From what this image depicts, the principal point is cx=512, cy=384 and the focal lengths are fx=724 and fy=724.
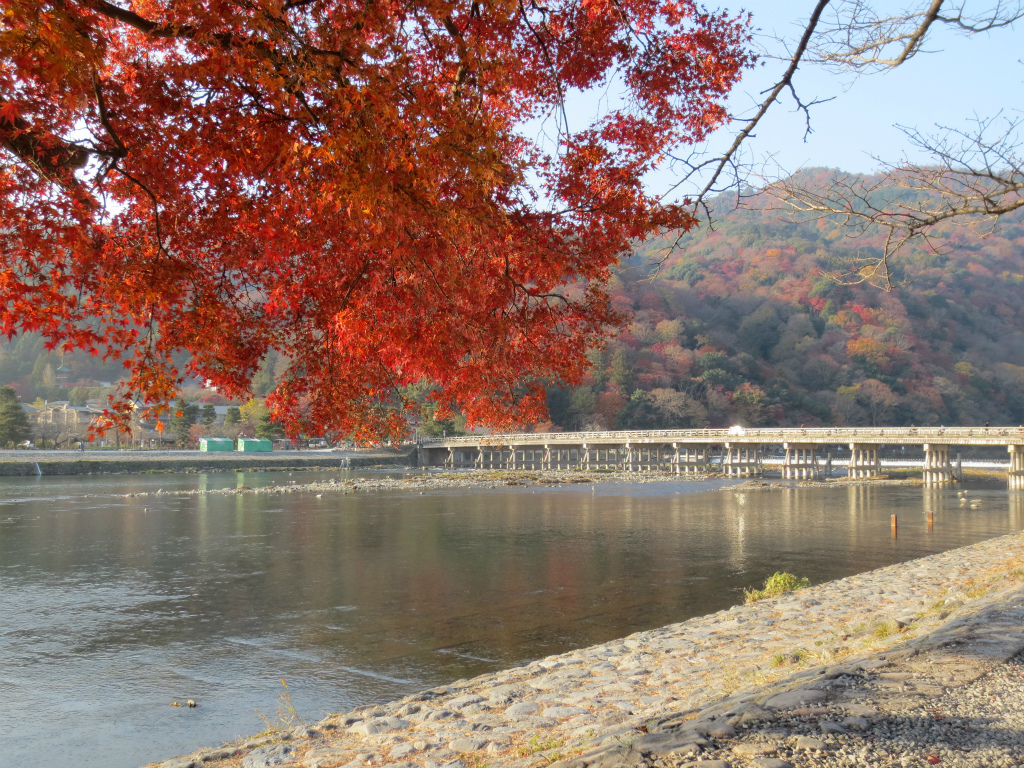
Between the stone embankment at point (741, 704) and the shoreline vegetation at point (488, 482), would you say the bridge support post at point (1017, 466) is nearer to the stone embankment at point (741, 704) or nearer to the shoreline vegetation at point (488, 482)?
the shoreline vegetation at point (488, 482)

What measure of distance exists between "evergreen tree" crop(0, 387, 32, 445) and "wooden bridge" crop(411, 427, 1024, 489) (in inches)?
1167

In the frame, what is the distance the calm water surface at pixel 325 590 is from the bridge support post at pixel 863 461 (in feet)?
43.5

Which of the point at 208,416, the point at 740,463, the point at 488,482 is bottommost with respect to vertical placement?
the point at 488,482

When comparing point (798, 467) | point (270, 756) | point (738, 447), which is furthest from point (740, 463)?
point (270, 756)

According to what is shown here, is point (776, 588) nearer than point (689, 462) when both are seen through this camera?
Yes

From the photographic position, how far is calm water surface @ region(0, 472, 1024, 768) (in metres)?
7.23

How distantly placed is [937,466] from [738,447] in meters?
12.4

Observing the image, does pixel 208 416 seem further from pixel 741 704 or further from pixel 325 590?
pixel 741 704

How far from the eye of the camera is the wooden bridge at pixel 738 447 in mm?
33062

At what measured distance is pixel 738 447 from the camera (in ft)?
151

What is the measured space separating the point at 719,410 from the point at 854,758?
59319mm

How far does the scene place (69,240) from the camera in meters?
4.46

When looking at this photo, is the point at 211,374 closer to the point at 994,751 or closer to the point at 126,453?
the point at 994,751

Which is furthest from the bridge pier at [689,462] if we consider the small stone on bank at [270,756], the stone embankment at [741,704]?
the small stone on bank at [270,756]
